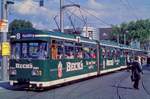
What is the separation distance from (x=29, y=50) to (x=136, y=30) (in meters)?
82.6

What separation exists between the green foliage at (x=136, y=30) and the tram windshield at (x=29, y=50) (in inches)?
3026

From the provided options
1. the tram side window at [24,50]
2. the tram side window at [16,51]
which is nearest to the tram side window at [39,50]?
the tram side window at [24,50]

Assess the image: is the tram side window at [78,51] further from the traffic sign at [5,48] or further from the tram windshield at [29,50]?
the tram windshield at [29,50]

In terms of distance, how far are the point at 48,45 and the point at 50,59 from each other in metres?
0.70

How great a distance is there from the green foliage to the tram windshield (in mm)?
76849

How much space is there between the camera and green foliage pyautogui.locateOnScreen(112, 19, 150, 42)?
98.9m

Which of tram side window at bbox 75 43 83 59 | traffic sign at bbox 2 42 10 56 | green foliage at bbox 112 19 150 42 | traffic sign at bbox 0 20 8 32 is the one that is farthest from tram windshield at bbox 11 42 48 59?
green foliage at bbox 112 19 150 42

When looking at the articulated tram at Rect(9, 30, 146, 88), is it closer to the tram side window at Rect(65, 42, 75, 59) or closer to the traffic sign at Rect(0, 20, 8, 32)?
the tram side window at Rect(65, 42, 75, 59)

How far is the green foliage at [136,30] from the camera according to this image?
9886 cm

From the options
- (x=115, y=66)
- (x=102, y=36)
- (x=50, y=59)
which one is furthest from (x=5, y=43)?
(x=102, y=36)

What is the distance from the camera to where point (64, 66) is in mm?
22406

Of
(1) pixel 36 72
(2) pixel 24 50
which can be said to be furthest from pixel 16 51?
(1) pixel 36 72

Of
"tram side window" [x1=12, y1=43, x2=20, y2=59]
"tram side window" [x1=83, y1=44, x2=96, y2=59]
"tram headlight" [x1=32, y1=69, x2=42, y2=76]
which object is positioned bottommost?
"tram headlight" [x1=32, y1=69, x2=42, y2=76]

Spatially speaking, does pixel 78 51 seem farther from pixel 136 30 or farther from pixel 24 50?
pixel 136 30
